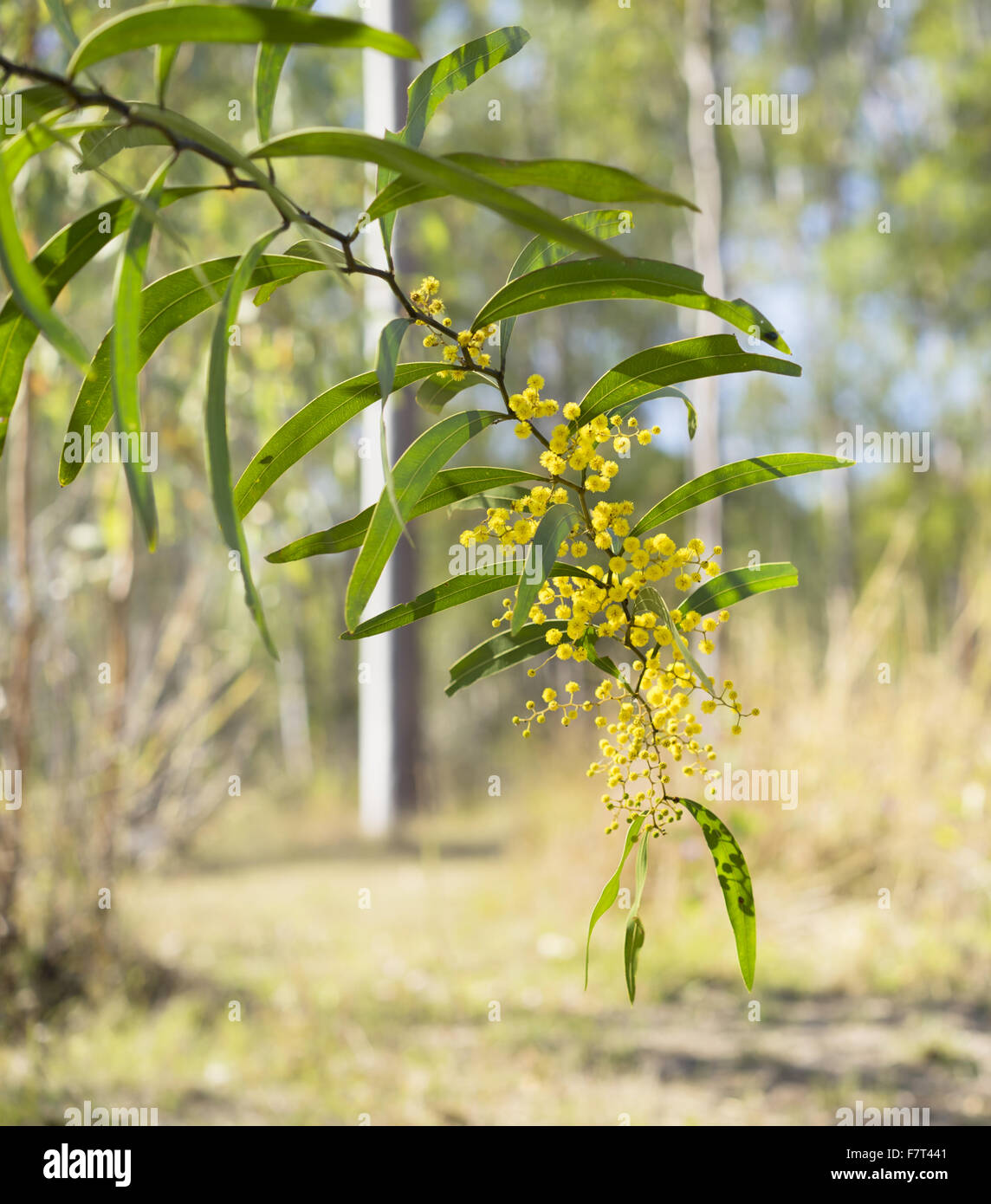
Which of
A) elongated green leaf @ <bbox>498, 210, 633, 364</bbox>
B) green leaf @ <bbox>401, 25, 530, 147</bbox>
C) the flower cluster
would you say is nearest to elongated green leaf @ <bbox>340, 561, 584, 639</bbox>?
the flower cluster

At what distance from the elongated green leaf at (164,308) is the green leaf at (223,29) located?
0.37 ft

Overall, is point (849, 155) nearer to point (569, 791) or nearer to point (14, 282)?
point (569, 791)

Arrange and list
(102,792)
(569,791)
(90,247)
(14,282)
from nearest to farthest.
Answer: (14,282) < (90,247) < (102,792) < (569,791)

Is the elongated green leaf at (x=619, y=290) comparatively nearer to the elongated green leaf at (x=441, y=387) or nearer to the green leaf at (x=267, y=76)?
the elongated green leaf at (x=441, y=387)

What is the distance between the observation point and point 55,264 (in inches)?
17.6

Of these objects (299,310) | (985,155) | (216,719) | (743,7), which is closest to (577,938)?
(216,719)

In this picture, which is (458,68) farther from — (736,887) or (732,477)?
(736,887)

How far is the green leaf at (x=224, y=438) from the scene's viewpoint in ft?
1.13

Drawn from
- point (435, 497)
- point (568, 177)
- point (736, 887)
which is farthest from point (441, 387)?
point (736, 887)

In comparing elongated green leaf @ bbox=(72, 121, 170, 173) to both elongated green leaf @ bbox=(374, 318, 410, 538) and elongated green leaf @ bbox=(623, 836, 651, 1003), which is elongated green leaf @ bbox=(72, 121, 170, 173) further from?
elongated green leaf @ bbox=(623, 836, 651, 1003)

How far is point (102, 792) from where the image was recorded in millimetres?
2332

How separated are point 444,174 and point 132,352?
14cm

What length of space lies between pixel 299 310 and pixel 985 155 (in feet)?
24.0

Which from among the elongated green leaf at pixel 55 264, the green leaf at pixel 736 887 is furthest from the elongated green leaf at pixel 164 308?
the green leaf at pixel 736 887
